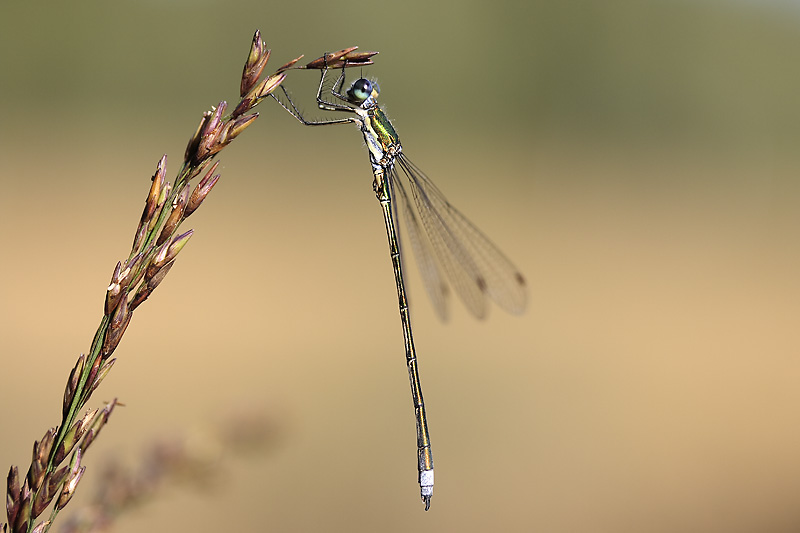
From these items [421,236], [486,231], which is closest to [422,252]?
[421,236]

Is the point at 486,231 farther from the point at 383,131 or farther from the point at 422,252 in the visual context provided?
the point at 383,131

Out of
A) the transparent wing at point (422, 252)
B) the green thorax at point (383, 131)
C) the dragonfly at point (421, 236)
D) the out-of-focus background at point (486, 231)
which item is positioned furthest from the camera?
the out-of-focus background at point (486, 231)

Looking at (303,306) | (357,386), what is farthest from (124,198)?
(357,386)

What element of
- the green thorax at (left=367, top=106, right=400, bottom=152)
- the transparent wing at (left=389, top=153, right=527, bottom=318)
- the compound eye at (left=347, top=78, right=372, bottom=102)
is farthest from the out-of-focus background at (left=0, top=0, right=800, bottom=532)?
the compound eye at (left=347, top=78, right=372, bottom=102)

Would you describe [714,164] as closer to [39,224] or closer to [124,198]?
[124,198]

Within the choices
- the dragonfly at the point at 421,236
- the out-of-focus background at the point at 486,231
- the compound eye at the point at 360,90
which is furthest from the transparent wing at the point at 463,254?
the out-of-focus background at the point at 486,231

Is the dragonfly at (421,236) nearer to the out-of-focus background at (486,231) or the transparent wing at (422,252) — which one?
the transparent wing at (422,252)
